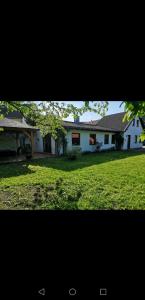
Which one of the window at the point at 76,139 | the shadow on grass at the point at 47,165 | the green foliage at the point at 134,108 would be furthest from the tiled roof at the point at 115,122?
the green foliage at the point at 134,108

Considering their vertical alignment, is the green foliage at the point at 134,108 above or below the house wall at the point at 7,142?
above

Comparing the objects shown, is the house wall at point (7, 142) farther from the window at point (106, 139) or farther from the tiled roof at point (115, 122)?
the tiled roof at point (115, 122)

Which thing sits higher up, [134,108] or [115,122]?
[115,122]

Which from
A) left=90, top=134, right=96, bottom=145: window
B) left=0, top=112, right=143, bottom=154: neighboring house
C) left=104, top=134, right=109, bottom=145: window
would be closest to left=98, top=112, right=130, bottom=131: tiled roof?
left=0, top=112, right=143, bottom=154: neighboring house

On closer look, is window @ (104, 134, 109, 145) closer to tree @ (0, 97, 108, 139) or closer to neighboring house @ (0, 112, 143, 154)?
neighboring house @ (0, 112, 143, 154)

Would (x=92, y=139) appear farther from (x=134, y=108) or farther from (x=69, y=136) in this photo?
(x=134, y=108)

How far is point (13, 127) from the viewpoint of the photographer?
12.9 metres

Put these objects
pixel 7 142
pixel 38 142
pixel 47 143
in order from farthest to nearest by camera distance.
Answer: pixel 38 142 < pixel 47 143 < pixel 7 142

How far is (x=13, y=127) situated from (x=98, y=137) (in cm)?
1019

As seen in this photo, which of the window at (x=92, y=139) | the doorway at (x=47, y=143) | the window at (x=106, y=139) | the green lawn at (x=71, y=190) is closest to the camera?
the green lawn at (x=71, y=190)

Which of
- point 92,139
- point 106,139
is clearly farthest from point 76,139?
point 106,139
